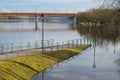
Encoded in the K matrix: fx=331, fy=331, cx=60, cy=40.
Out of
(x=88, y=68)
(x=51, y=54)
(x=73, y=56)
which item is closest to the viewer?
(x=88, y=68)

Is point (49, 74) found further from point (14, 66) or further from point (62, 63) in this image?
point (62, 63)

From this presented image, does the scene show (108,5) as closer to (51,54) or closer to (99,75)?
(99,75)

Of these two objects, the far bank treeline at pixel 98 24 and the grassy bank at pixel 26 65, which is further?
the far bank treeline at pixel 98 24

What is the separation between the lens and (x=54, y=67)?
35.8 m

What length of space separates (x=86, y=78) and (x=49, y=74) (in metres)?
3.60

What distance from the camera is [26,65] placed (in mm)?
31734

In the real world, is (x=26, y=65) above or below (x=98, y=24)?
above

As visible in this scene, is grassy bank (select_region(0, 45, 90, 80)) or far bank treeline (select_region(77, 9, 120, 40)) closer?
grassy bank (select_region(0, 45, 90, 80))

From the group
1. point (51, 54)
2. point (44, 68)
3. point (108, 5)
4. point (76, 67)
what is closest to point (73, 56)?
point (51, 54)

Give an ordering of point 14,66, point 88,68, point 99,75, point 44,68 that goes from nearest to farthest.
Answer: point 14,66, point 99,75, point 44,68, point 88,68

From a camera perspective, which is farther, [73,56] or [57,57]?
[73,56]

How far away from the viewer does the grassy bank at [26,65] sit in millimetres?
26938

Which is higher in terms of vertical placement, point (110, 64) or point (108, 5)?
point (108, 5)

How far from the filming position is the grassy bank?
26938 millimetres
